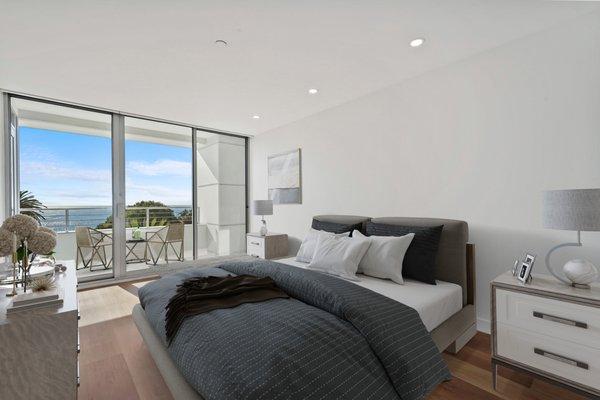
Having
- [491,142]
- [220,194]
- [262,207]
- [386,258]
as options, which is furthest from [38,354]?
[220,194]

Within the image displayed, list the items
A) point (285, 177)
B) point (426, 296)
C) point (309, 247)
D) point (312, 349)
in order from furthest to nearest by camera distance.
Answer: point (285, 177) → point (309, 247) → point (426, 296) → point (312, 349)

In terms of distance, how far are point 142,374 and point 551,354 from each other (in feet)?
8.66

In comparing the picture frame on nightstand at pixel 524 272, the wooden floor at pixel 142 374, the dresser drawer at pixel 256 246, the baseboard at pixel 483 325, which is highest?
the picture frame on nightstand at pixel 524 272

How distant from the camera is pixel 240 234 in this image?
5.55 metres

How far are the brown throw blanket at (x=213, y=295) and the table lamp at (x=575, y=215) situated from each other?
1688 mm

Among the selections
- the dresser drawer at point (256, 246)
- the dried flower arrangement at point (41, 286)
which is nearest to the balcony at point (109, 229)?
the dresser drawer at point (256, 246)

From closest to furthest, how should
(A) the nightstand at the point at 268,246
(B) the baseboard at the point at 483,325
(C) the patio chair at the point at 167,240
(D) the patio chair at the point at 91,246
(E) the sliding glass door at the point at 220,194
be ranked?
1. (B) the baseboard at the point at 483,325
2. (A) the nightstand at the point at 268,246
3. (D) the patio chair at the point at 91,246
4. (C) the patio chair at the point at 167,240
5. (E) the sliding glass door at the point at 220,194

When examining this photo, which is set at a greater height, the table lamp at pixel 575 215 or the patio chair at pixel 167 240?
the table lamp at pixel 575 215

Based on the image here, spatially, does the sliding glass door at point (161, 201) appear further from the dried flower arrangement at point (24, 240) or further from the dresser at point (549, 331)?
the dresser at point (549, 331)

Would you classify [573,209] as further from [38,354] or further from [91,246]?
[91,246]

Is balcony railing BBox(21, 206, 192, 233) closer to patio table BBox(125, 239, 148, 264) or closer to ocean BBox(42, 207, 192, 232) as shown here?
ocean BBox(42, 207, 192, 232)

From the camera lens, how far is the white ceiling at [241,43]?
196cm

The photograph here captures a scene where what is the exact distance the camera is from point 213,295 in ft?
5.86

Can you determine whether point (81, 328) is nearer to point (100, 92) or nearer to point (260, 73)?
point (100, 92)
